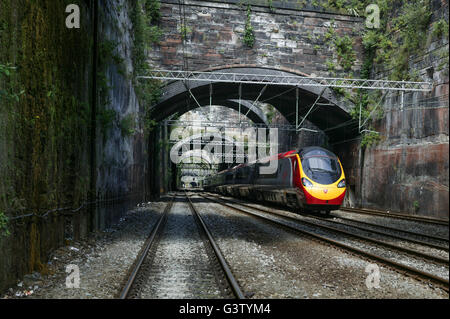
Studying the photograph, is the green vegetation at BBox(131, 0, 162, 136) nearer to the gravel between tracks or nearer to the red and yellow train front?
the red and yellow train front

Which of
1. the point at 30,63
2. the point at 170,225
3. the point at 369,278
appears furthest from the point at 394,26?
the point at 30,63

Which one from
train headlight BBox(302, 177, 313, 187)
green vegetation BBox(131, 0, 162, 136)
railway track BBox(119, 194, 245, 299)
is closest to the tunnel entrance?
green vegetation BBox(131, 0, 162, 136)

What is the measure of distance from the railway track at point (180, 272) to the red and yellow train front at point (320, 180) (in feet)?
18.4

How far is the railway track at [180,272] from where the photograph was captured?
4.48 m

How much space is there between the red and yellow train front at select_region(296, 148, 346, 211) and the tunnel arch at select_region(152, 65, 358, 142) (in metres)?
5.22

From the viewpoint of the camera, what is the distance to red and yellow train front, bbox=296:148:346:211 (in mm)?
12820

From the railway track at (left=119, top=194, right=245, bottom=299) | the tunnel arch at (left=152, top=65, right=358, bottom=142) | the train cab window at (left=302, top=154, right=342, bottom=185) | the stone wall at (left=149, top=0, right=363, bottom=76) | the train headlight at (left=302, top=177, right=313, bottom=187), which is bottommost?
the railway track at (left=119, top=194, right=245, bottom=299)

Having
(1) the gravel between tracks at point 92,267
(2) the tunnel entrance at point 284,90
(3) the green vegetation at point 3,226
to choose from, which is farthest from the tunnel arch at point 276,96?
(3) the green vegetation at point 3,226

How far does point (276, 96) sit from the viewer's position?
842 inches

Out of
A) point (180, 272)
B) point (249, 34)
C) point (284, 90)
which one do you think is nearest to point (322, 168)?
point (284, 90)

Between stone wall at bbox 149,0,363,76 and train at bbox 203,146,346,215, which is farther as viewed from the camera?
stone wall at bbox 149,0,363,76

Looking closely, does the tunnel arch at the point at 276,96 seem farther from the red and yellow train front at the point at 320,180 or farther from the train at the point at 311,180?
the red and yellow train front at the point at 320,180

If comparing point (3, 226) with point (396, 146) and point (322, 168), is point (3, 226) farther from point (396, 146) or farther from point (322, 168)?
point (396, 146)

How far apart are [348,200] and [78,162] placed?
16.1 metres
